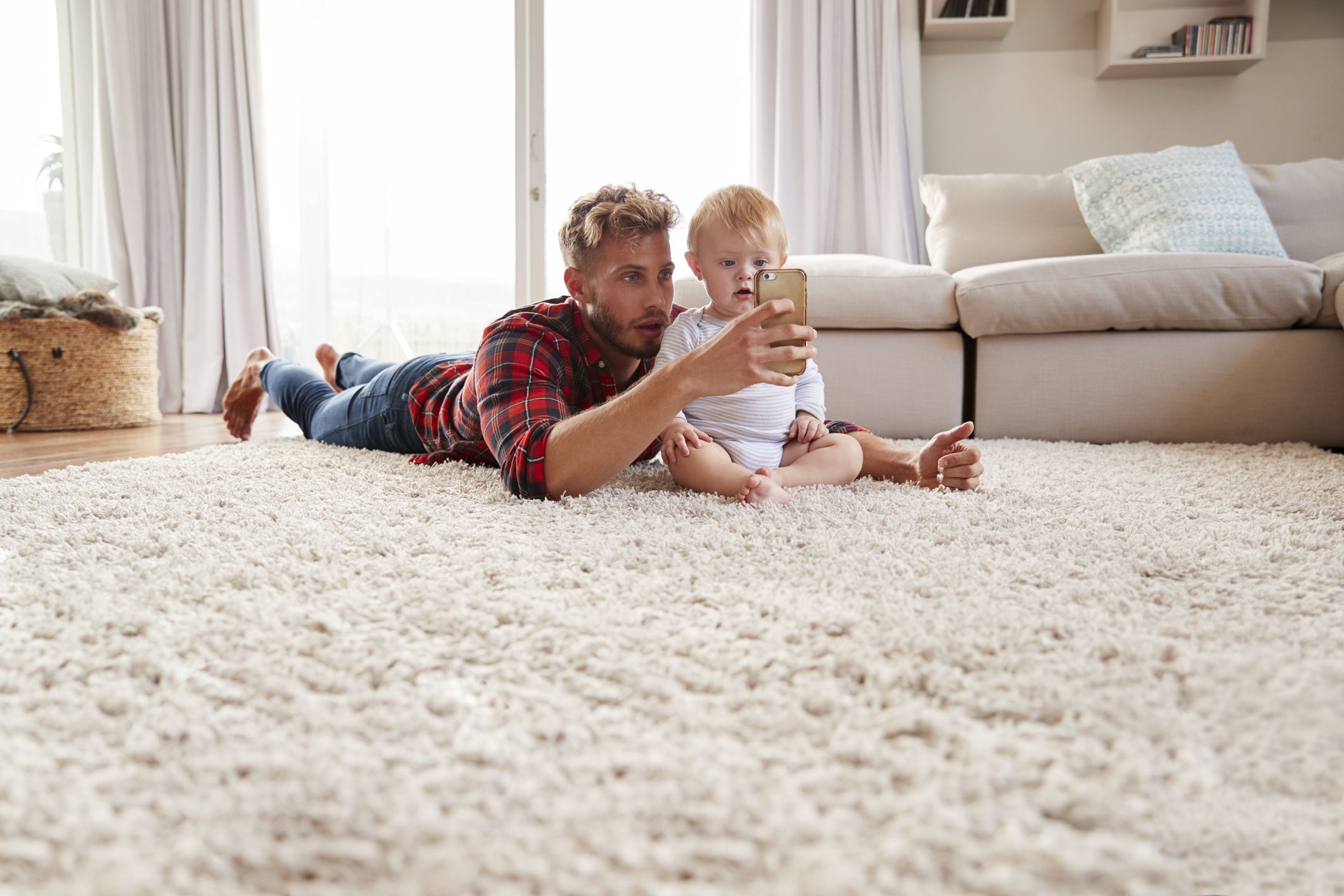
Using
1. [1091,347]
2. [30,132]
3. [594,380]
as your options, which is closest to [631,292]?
[594,380]

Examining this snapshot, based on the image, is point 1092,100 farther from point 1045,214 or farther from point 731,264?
point 731,264

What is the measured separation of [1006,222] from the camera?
2953mm

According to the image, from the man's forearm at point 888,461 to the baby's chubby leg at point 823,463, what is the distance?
39 mm

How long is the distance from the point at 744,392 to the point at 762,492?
0.25 m

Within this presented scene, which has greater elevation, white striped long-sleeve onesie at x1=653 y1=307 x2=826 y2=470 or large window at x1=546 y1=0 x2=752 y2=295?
large window at x1=546 y1=0 x2=752 y2=295

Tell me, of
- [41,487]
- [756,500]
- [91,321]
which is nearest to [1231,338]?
[756,500]

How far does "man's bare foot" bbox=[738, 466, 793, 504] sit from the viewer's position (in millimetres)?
1245

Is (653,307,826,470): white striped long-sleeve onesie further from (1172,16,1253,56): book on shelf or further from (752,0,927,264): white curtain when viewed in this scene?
(1172,16,1253,56): book on shelf

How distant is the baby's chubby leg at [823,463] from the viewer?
4.70ft

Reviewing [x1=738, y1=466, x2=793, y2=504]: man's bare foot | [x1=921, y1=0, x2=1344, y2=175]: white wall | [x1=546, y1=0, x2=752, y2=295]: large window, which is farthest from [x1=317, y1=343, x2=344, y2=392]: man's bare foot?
[x1=921, y1=0, x2=1344, y2=175]: white wall

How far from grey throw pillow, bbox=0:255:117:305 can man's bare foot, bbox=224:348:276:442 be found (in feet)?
3.37

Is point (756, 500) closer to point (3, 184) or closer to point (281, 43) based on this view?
point (281, 43)

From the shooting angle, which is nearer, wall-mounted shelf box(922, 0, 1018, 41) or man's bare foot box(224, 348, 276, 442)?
man's bare foot box(224, 348, 276, 442)

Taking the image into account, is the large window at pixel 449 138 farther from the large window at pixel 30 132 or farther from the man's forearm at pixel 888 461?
the man's forearm at pixel 888 461
